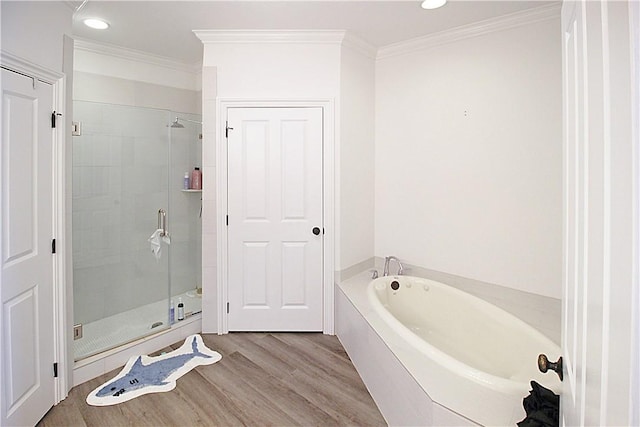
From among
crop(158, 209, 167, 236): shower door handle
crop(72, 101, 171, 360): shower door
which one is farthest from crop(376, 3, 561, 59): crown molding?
crop(158, 209, 167, 236): shower door handle

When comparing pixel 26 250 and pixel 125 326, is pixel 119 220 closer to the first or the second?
pixel 125 326

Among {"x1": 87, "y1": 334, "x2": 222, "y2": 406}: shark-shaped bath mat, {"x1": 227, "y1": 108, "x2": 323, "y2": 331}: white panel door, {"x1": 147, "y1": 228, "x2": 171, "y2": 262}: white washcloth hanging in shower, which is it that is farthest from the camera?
{"x1": 147, "y1": 228, "x2": 171, "y2": 262}: white washcloth hanging in shower

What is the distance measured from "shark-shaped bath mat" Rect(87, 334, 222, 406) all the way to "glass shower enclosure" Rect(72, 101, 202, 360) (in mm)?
296

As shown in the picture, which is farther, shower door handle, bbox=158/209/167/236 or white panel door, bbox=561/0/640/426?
shower door handle, bbox=158/209/167/236

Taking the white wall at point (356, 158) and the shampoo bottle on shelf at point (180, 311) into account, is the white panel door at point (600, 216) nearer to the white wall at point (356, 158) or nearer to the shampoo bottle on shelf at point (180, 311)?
the white wall at point (356, 158)

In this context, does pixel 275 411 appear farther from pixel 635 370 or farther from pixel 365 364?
pixel 635 370

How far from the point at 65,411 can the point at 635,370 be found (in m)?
2.61

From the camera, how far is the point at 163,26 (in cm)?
274

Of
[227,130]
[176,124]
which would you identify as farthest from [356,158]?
[176,124]

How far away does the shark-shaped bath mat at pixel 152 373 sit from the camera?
6.89 feet

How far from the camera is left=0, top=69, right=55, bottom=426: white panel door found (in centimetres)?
166

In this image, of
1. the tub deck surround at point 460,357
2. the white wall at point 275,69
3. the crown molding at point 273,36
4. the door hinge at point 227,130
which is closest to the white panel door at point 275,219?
the door hinge at point 227,130

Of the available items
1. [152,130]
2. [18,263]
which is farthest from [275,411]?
[152,130]

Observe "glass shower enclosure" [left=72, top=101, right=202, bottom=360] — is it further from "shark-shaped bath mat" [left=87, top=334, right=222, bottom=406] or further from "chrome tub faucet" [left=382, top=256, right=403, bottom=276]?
"chrome tub faucet" [left=382, top=256, right=403, bottom=276]
